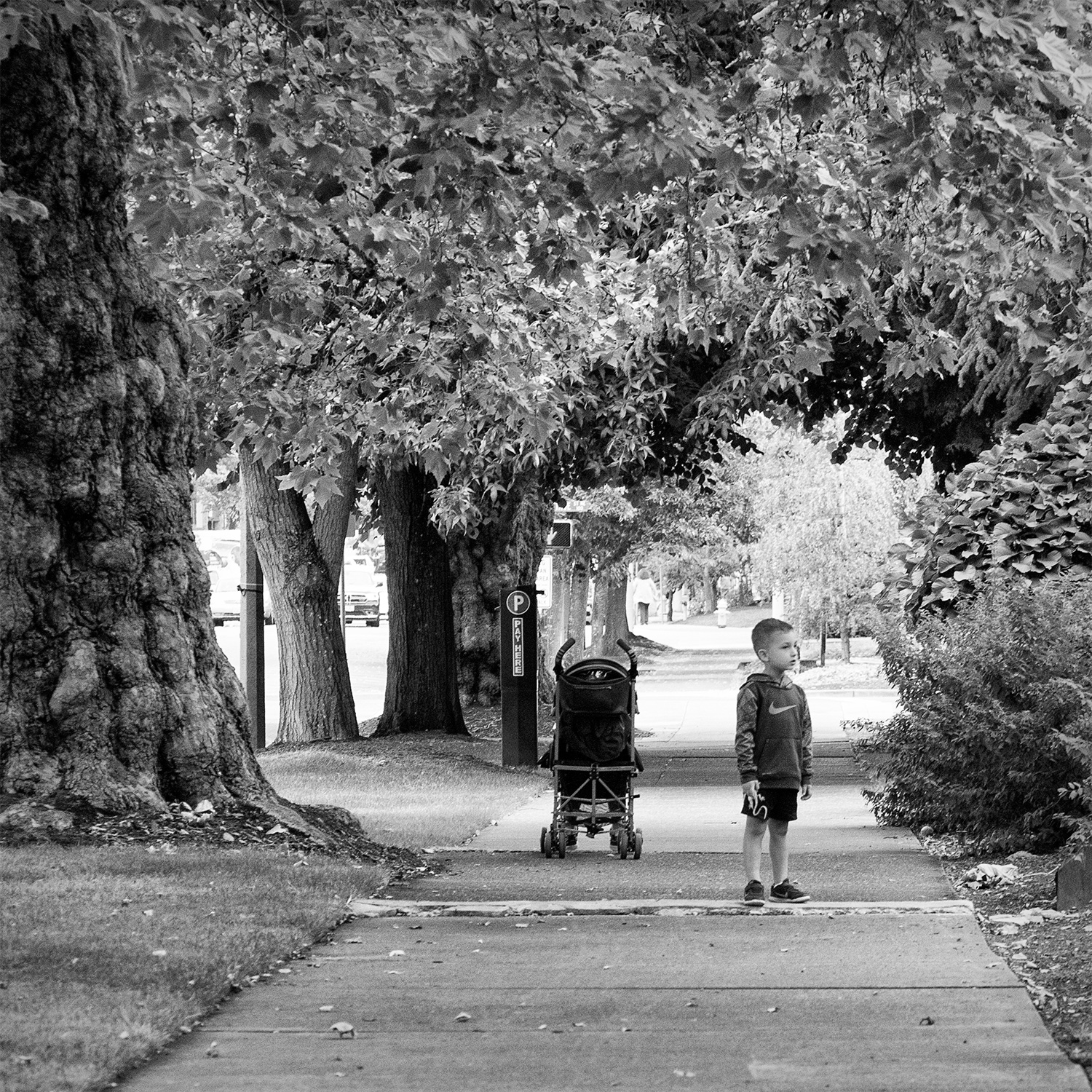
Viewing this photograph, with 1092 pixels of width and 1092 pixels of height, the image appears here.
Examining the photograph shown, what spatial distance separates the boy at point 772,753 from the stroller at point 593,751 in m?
2.03

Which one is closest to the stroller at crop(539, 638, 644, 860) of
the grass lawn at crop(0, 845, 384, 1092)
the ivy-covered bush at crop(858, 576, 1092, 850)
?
the ivy-covered bush at crop(858, 576, 1092, 850)

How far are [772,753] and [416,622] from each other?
13034 mm

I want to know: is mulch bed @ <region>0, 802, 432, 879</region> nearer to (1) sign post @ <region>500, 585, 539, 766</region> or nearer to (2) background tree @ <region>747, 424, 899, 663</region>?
(1) sign post @ <region>500, 585, 539, 766</region>

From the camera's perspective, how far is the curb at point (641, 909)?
8.19 meters

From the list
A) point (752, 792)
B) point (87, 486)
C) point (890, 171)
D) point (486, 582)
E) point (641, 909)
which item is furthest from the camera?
point (486, 582)

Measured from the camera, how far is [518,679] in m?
18.2

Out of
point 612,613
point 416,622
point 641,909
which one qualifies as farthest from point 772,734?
point 612,613

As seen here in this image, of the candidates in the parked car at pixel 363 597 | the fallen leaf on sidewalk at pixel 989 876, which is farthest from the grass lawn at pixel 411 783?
the parked car at pixel 363 597

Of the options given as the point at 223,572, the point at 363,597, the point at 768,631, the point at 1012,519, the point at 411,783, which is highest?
the point at 223,572

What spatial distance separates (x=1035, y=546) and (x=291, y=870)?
21.8ft

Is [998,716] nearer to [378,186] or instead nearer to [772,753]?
[772,753]

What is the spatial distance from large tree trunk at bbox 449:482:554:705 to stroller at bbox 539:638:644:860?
11898 mm

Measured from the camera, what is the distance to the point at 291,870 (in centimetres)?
869

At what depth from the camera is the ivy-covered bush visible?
9914 mm
